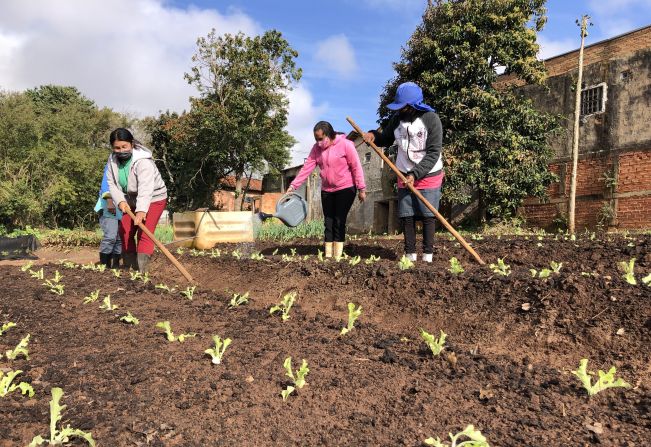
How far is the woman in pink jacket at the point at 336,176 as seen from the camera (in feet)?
16.5

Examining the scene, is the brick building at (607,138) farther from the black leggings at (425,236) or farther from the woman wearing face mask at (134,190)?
the woman wearing face mask at (134,190)

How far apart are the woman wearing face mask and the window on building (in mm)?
10839

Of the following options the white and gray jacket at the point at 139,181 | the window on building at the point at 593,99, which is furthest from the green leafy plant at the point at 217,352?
the window on building at the point at 593,99

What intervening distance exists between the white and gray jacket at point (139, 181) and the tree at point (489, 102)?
803cm

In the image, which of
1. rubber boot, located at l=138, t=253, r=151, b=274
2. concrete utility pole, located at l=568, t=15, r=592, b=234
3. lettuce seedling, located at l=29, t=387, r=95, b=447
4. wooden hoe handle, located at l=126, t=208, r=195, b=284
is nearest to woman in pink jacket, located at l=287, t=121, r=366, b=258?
wooden hoe handle, located at l=126, t=208, r=195, b=284

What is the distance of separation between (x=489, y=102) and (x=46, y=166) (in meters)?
16.2

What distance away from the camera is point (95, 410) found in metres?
1.63

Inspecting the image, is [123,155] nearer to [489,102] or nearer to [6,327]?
[6,327]

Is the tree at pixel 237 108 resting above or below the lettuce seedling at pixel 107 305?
above

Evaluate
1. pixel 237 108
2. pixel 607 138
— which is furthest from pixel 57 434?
pixel 237 108

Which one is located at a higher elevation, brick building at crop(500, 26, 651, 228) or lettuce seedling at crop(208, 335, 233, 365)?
brick building at crop(500, 26, 651, 228)

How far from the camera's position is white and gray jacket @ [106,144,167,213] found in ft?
15.2

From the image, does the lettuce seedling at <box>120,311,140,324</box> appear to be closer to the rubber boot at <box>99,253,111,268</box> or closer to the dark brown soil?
the dark brown soil

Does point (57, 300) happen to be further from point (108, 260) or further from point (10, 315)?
point (108, 260)
